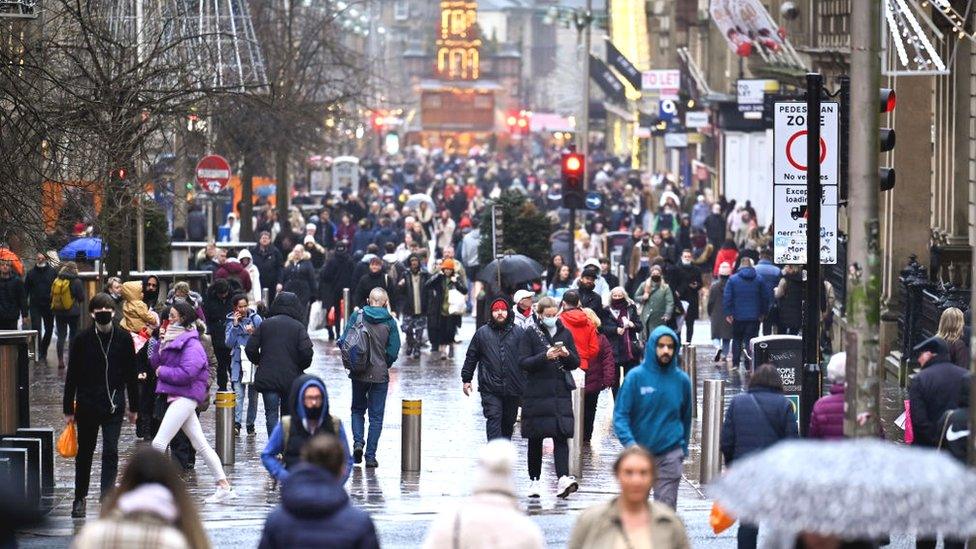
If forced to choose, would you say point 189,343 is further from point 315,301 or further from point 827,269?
point 315,301

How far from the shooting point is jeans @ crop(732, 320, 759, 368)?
1073 inches

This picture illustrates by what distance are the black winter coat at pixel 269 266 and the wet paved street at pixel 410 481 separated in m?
7.08

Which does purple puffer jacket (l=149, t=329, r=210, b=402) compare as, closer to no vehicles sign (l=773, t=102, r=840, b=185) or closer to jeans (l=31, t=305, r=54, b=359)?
no vehicles sign (l=773, t=102, r=840, b=185)

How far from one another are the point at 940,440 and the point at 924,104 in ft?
50.0

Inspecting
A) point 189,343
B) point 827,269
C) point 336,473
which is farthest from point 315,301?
point 336,473

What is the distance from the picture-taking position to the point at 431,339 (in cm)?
2977

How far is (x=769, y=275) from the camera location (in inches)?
1081

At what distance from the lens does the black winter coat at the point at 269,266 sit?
32469 mm

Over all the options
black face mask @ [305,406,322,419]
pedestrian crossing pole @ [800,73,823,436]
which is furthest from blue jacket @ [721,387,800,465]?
pedestrian crossing pole @ [800,73,823,436]

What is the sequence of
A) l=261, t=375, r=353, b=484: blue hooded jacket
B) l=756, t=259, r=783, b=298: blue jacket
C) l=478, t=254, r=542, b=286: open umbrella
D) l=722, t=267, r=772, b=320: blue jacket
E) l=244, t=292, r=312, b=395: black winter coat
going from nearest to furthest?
1. l=261, t=375, r=353, b=484: blue hooded jacket
2. l=244, t=292, r=312, b=395: black winter coat
3. l=722, t=267, r=772, b=320: blue jacket
4. l=756, t=259, r=783, b=298: blue jacket
5. l=478, t=254, r=542, b=286: open umbrella

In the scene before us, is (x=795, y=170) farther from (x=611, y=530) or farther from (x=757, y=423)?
(x=611, y=530)

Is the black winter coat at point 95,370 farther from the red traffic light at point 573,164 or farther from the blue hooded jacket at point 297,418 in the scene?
the red traffic light at point 573,164

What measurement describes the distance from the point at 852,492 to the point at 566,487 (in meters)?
9.66

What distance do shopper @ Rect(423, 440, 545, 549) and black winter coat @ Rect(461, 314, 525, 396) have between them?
28.5 ft
